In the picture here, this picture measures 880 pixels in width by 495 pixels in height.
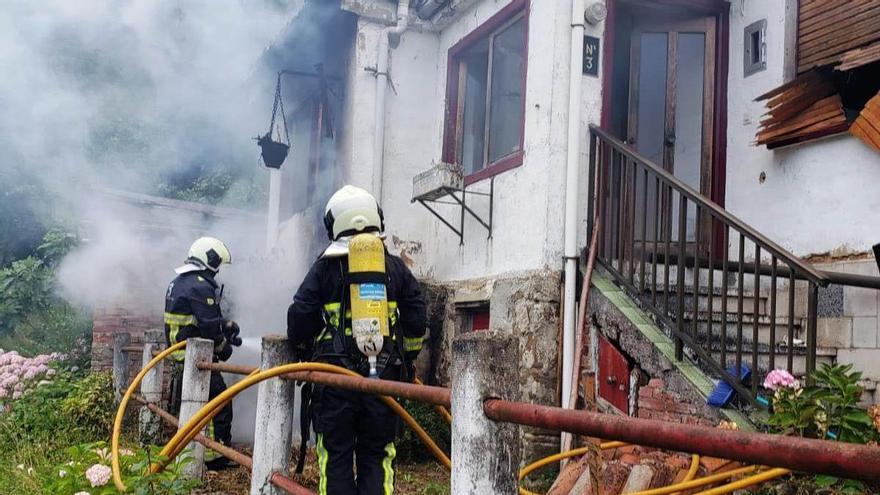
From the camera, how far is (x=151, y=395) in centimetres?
671

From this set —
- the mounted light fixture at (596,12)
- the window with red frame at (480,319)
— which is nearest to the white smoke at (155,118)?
the window with red frame at (480,319)

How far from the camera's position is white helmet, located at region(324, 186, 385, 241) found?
3.83 m

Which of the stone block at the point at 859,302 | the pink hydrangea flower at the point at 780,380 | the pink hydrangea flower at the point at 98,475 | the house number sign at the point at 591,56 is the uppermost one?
the house number sign at the point at 591,56

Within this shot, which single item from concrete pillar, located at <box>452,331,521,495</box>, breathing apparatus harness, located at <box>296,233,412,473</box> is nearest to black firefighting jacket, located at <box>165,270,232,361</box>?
breathing apparatus harness, located at <box>296,233,412,473</box>

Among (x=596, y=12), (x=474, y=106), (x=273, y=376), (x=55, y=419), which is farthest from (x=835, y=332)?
(x=55, y=419)

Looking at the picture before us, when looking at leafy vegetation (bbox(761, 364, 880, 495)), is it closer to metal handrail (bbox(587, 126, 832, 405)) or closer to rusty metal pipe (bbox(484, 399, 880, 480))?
metal handrail (bbox(587, 126, 832, 405))

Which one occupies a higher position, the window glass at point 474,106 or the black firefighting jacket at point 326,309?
the window glass at point 474,106

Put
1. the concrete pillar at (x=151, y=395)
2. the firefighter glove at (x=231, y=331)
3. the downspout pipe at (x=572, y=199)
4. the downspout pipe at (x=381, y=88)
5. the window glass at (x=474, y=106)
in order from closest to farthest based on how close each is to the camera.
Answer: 1. the downspout pipe at (x=572, y=199)
2. the concrete pillar at (x=151, y=395)
3. the firefighter glove at (x=231, y=331)
4. the window glass at (x=474, y=106)
5. the downspout pipe at (x=381, y=88)

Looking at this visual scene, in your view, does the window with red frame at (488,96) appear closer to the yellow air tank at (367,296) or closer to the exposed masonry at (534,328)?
the exposed masonry at (534,328)

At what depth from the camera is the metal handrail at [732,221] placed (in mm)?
4031

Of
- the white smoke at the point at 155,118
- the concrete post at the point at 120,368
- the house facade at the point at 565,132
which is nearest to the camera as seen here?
the house facade at the point at 565,132

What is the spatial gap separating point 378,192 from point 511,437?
6223 mm

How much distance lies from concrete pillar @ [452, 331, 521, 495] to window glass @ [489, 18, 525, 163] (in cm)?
507

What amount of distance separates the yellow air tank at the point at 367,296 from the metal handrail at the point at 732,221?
2184mm
